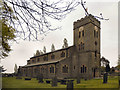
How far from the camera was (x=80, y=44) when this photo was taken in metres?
29.8

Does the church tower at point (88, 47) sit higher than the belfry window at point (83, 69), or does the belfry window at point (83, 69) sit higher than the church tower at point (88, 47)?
the church tower at point (88, 47)

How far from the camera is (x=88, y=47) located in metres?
27.6

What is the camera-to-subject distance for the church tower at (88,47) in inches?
1055

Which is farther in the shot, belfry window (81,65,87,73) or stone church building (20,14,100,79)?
belfry window (81,65,87,73)

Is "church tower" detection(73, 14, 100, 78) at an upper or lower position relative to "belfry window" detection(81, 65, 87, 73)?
upper

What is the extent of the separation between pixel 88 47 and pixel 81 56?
3.03 m

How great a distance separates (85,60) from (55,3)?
25.3m

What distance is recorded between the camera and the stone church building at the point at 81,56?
26.7 metres

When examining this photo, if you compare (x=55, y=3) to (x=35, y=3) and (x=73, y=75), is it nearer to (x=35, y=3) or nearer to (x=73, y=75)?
(x=35, y=3)

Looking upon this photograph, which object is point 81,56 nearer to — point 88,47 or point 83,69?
point 88,47

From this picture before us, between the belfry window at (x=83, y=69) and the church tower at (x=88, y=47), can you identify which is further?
the belfry window at (x=83, y=69)

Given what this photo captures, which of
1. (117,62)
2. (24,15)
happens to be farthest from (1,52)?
(117,62)

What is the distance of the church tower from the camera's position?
26.8 meters

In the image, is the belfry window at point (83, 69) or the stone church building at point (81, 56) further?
the belfry window at point (83, 69)
